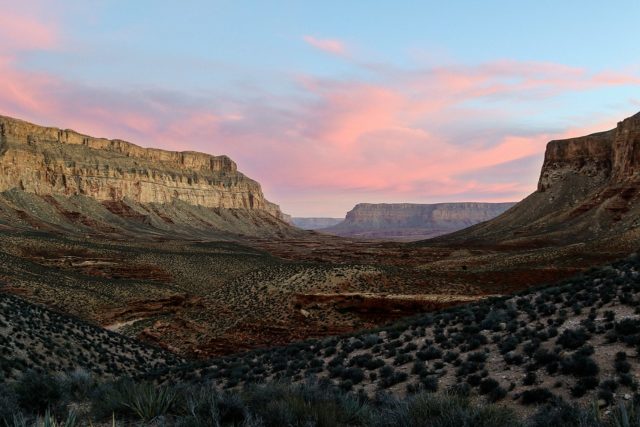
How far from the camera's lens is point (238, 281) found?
40.2 metres

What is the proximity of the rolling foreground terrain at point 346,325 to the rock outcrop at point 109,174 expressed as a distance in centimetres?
737

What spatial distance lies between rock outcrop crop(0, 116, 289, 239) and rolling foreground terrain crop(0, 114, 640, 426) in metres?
7.37

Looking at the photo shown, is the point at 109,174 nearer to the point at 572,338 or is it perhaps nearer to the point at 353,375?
the point at 353,375

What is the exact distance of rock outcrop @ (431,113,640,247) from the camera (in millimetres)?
59688

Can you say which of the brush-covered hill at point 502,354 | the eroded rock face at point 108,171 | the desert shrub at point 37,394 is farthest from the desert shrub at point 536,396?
the eroded rock face at point 108,171

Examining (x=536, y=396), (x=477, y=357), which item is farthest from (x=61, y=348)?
(x=536, y=396)

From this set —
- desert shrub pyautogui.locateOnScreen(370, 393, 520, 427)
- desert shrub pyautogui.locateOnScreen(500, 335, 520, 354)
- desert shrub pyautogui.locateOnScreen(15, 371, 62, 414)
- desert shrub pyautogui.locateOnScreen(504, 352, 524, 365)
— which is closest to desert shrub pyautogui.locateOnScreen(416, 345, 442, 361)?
desert shrub pyautogui.locateOnScreen(500, 335, 520, 354)

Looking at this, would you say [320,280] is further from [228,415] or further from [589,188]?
[589,188]

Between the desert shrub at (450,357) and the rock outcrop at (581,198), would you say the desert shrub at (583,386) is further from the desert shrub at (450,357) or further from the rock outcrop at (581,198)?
the rock outcrop at (581,198)

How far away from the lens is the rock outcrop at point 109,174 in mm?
95875

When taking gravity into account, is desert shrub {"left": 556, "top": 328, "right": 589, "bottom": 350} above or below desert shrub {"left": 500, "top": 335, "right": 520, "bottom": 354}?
above

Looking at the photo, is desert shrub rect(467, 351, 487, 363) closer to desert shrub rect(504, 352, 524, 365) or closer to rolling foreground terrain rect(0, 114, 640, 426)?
rolling foreground terrain rect(0, 114, 640, 426)

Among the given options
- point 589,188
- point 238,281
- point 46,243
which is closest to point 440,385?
point 238,281

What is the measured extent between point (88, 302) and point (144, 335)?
669cm
